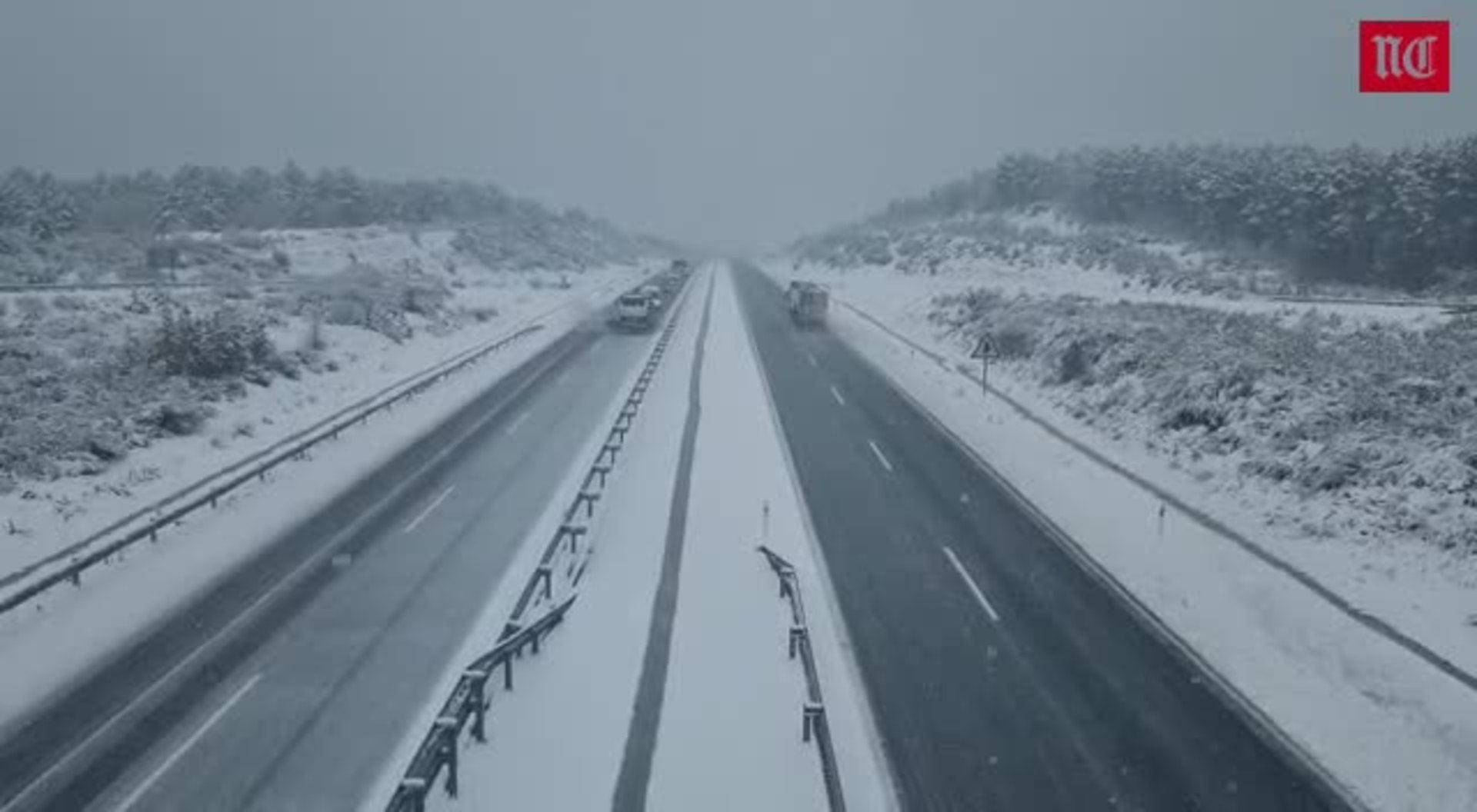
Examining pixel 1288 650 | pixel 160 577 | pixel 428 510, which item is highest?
pixel 428 510

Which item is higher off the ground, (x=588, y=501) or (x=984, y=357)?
(x=984, y=357)

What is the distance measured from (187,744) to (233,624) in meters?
3.22

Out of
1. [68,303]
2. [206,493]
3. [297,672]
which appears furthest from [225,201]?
[297,672]

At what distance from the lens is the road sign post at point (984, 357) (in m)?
29.1

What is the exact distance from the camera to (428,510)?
1780 cm

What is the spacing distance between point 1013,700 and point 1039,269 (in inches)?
2304

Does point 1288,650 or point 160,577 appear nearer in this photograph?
point 1288,650

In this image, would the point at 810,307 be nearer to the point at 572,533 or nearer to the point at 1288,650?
the point at 572,533

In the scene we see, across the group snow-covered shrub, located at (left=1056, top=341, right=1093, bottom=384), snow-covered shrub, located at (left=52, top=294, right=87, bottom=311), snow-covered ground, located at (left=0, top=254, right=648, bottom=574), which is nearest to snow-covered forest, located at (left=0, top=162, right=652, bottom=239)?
snow-covered shrub, located at (left=52, top=294, right=87, bottom=311)

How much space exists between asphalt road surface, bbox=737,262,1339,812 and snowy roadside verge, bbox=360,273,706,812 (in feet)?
10.2

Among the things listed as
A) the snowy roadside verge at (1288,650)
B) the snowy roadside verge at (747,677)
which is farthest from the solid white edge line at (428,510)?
the snowy roadside verge at (1288,650)

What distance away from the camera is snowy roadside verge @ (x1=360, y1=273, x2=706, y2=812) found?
A: 29.8 ft

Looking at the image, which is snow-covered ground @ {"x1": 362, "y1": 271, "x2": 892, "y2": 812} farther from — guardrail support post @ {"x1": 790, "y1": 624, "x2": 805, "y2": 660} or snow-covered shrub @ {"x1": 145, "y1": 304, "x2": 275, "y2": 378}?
snow-covered shrub @ {"x1": 145, "y1": 304, "x2": 275, "y2": 378}

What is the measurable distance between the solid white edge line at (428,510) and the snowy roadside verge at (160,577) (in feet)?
6.80
